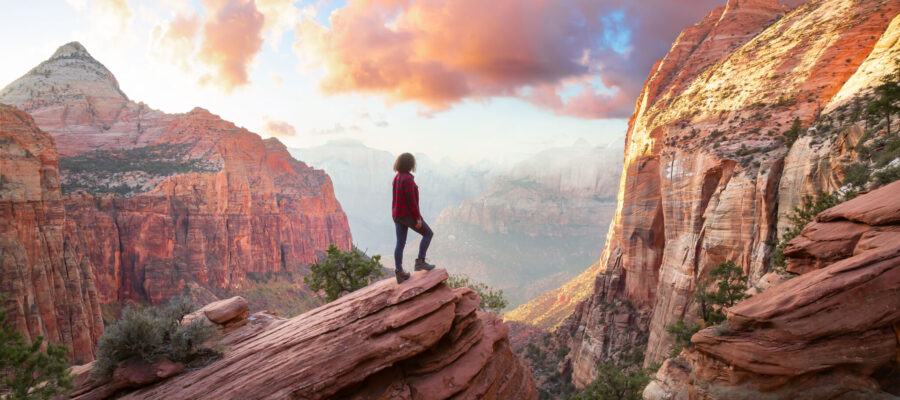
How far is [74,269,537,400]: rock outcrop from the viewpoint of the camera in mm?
7422

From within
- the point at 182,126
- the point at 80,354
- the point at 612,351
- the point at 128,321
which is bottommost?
the point at 612,351

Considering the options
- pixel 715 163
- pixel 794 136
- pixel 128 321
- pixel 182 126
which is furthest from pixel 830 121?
pixel 182 126

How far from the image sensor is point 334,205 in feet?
371

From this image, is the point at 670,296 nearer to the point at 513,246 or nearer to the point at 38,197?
Answer: the point at 38,197

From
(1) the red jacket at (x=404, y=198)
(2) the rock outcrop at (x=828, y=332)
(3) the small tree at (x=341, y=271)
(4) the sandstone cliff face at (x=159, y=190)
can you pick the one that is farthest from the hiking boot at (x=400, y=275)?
(4) the sandstone cliff face at (x=159, y=190)

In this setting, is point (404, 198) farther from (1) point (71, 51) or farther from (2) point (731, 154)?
(1) point (71, 51)

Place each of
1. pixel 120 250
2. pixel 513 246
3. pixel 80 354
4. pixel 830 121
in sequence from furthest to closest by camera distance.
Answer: pixel 513 246 < pixel 120 250 < pixel 80 354 < pixel 830 121

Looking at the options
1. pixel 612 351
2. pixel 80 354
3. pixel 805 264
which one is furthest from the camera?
pixel 612 351

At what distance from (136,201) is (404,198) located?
6313 centimetres

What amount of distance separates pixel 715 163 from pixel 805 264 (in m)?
22.1

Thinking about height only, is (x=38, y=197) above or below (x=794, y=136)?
below

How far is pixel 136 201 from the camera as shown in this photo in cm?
5072

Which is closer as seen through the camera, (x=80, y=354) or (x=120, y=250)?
(x=80, y=354)

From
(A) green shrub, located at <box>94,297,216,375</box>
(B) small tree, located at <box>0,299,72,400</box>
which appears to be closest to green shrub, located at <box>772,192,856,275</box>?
(A) green shrub, located at <box>94,297,216,375</box>
